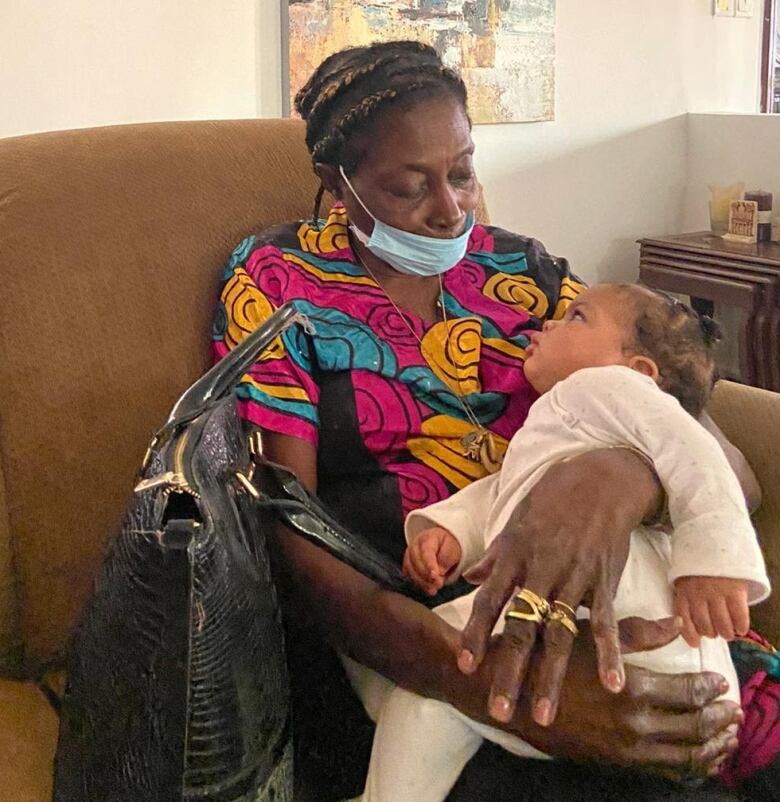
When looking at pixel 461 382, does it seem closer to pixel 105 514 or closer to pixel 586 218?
pixel 105 514

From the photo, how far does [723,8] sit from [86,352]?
2.60m

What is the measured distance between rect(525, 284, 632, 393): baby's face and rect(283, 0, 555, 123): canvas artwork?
1.17 metres

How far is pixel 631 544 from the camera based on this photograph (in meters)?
Result: 0.99

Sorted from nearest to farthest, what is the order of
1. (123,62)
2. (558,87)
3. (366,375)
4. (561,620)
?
(561,620), (366,375), (123,62), (558,87)

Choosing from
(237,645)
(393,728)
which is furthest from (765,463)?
(237,645)

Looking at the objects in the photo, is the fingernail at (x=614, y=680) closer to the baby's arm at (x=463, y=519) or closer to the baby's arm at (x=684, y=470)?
the baby's arm at (x=684, y=470)

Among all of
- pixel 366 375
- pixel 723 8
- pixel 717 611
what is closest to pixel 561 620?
pixel 717 611

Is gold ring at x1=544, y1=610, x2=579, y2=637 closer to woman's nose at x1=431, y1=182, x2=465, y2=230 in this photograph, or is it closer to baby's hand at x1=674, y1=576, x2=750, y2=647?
baby's hand at x1=674, y1=576, x2=750, y2=647

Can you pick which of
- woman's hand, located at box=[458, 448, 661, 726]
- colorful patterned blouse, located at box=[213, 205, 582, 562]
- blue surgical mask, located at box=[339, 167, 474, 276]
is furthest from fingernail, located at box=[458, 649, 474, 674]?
blue surgical mask, located at box=[339, 167, 474, 276]

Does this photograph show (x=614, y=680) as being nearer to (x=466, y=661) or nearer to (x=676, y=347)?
(x=466, y=661)

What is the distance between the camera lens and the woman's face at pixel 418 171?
1220mm

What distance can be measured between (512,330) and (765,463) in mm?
356

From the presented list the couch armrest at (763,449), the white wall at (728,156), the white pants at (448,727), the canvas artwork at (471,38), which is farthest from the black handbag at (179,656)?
the white wall at (728,156)

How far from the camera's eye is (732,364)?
313cm
